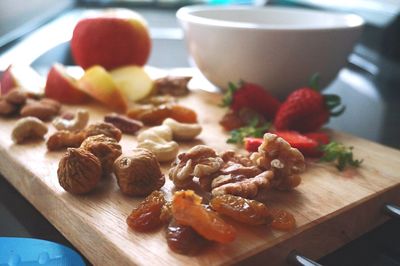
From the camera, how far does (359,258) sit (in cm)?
54

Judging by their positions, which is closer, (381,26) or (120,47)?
(120,47)

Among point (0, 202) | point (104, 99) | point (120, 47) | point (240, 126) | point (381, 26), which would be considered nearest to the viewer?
point (0, 202)

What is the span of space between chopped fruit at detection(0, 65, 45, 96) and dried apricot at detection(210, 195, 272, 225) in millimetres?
554

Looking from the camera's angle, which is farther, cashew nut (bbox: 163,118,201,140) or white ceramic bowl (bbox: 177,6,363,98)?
white ceramic bowl (bbox: 177,6,363,98)

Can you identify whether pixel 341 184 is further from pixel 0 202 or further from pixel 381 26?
pixel 381 26

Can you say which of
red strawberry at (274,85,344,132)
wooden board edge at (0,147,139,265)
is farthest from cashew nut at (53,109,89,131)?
red strawberry at (274,85,344,132)

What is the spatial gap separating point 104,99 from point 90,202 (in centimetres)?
40

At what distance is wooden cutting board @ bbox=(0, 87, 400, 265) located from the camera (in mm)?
476

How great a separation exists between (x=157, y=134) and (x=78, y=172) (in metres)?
0.18

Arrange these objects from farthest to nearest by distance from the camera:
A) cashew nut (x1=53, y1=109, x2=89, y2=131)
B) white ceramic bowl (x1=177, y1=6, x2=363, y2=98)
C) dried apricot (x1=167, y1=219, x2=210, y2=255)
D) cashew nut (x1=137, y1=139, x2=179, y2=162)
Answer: white ceramic bowl (x1=177, y1=6, x2=363, y2=98), cashew nut (x1=53, y1=109, x2=89, y2=131), cashew nut (x1=137, y1=139, x2=179, y2=162), dried apricot (x1=167, y1=219, x2=210, y2=255)

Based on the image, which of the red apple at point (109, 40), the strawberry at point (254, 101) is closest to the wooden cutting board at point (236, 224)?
the strawberry at point (254, 101)

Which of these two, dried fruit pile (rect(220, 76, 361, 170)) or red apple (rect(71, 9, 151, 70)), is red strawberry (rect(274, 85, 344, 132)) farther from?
red apple (rect(71, 9, 151, 70))

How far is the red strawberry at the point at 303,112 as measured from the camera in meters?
0.78

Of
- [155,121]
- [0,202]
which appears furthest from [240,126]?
[0,202]
